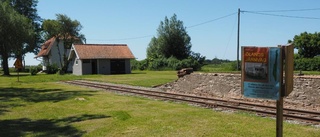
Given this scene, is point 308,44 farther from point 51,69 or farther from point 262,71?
point 262,71

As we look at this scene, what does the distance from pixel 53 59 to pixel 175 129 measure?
178ft

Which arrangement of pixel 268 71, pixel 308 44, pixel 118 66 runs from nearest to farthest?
pixel 268 71 < pixel 308 44 < pixel 118 66

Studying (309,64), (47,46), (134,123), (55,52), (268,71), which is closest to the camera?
(268,71)

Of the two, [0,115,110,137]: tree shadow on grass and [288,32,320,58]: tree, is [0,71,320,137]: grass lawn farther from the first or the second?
[288,32,320,58]: tree

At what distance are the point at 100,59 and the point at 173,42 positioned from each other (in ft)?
64.4

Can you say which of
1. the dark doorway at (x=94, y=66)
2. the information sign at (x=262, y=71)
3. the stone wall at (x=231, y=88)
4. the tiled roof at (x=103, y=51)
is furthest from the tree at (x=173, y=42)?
the information sign at (x=262, y=71)

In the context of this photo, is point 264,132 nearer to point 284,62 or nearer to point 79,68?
point 284,62

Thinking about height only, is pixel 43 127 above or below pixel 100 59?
below

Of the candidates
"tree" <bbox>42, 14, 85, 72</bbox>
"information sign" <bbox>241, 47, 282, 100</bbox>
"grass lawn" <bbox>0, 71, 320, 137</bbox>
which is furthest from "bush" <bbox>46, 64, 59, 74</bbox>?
"information sign" <bbox>241, 47, 282, 100</bbox>

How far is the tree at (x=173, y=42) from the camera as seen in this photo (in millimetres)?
60469

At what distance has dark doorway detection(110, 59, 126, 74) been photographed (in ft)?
151

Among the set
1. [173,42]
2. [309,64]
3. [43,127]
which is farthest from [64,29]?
[43,127]

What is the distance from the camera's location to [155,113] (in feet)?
36.3

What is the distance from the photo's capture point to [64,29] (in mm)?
52562
